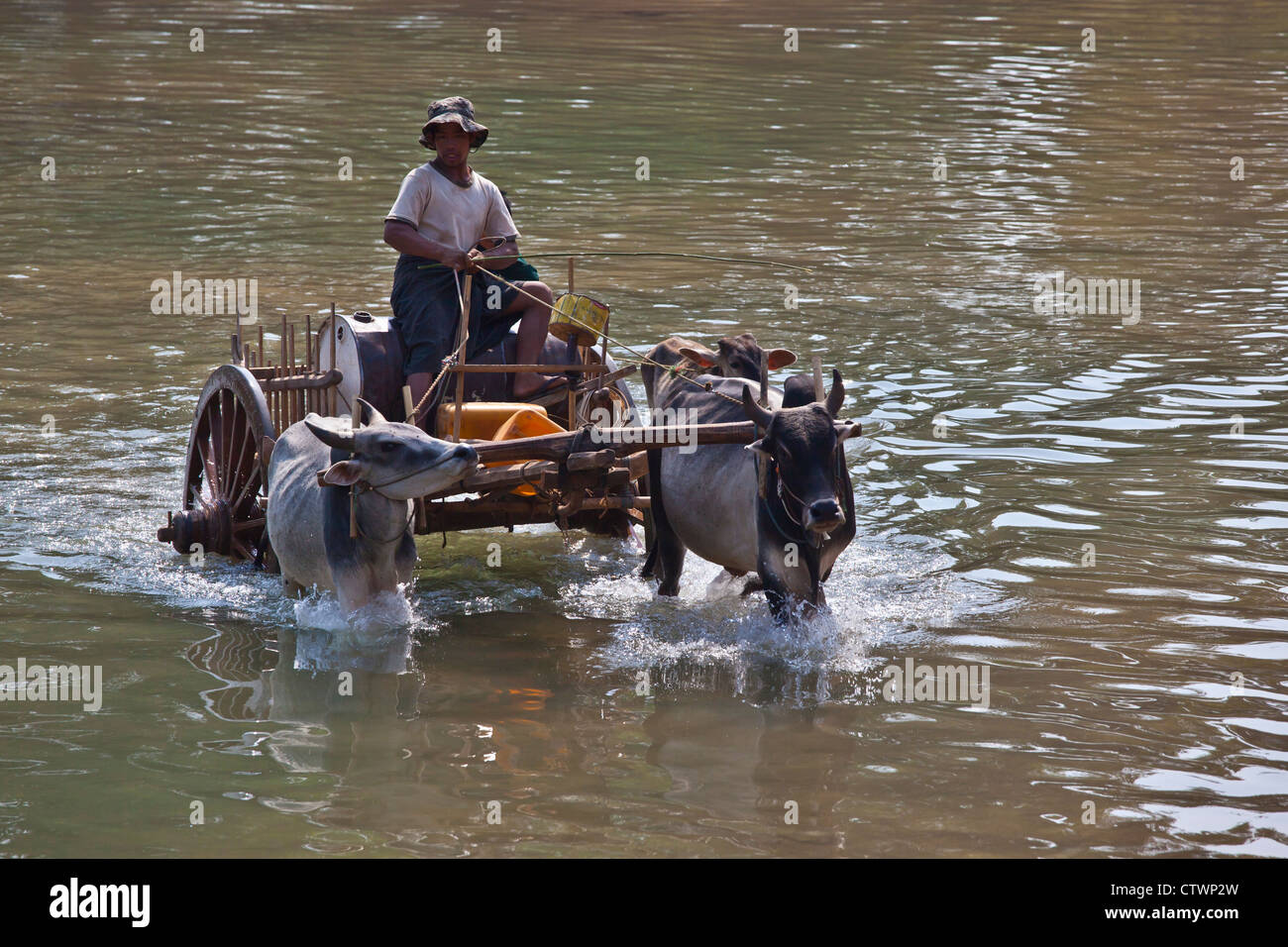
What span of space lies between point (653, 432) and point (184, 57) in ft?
78.9

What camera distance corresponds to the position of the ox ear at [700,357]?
8242 mm

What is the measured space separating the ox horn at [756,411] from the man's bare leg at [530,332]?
1894mm

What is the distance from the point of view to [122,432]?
428 inches

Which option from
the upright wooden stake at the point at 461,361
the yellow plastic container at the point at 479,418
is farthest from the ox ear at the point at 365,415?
the yellow plastic container at the point at 479,418

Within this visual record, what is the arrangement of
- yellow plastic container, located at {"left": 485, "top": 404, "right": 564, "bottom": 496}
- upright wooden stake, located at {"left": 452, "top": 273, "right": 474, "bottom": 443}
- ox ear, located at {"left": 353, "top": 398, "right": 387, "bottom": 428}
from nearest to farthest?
ox ear, located at {"left": 353, "top": 398, "right": 387, "bottom": 428}, upright wooden stake, located at {"left": 452, "top": 273, "right": 474, "bottom": 443}, yellow plastic container, located at {"left": 485, "top": 404, "right": 564, "bottom": 496}

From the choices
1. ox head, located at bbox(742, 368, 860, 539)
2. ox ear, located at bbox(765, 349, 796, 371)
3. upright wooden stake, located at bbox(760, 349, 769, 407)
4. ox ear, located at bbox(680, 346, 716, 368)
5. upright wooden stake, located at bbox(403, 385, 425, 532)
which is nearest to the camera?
ox head, located at bbox(742, 368, 860, 539)

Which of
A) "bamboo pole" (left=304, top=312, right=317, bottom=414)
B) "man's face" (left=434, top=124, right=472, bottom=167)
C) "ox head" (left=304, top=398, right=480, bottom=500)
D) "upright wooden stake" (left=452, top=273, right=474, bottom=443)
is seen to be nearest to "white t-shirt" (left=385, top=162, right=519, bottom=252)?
"man's face" (left=434, top=124, right=472, bottom=167)

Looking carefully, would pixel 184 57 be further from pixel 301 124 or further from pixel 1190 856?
pixel 1190 856

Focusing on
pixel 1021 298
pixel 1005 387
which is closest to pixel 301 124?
pixel 1021 298

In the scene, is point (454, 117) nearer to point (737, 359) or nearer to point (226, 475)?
point (737, 359)

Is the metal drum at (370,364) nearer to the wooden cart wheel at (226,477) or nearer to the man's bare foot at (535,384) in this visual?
the wooden cart wheel at (226,477)

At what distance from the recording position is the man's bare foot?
8.44 metres

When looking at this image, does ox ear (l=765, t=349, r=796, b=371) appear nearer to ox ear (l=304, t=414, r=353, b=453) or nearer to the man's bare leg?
the man's bare leg

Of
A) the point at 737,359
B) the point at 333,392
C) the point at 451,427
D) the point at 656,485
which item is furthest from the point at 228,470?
the point at 737,359
